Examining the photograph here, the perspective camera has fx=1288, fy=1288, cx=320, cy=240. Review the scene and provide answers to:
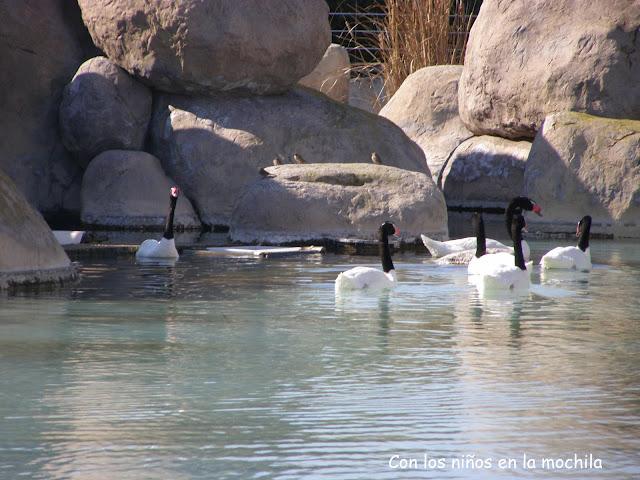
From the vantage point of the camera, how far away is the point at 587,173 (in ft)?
53.8

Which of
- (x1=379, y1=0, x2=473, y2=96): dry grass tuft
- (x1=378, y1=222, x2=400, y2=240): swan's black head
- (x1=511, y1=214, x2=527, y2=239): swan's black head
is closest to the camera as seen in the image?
(x1=511, y1=214, x2=527, y2=239): swan's black head

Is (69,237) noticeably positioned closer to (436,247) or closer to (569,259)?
(436,247)

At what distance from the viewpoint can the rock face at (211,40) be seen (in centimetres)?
1653

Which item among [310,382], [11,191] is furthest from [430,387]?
[11,191]

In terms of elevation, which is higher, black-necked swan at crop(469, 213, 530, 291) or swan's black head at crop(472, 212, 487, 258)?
swan's black head at crop(472, 212, 487, 258)

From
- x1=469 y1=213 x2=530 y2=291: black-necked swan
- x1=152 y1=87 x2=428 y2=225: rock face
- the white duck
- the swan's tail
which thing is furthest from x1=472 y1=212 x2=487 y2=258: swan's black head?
x1=152 y1=87 x2=428 y2=225: rock face

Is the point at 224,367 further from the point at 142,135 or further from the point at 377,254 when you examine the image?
the point at 142,135

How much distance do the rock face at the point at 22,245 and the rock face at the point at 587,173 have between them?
28.0ft

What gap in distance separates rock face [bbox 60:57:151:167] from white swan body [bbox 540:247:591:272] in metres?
7.75

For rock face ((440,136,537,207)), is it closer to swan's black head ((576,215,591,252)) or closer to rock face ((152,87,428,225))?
rock face ((152,87,428,225))

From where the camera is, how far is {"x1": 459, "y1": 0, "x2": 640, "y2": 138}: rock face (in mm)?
17328

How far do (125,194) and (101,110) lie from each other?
1.51 m

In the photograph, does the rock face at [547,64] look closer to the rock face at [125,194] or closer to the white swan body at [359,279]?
the rock face at [125,194]

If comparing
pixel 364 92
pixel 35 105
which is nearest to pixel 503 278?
pixel 35 105
